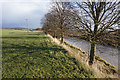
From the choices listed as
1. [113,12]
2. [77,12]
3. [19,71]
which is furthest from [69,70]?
[113,12]

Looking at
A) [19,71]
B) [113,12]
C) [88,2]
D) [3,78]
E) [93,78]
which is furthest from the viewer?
[88,2]

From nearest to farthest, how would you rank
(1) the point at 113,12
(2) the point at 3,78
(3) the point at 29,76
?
1. (2) the point at 3,78
2. (3) the point at 29,76
3. (1) the point at 113,12

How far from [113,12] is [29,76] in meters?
7.20

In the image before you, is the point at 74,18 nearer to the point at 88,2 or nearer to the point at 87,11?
the point at 87,11

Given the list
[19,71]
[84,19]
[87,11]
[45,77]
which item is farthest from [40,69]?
[87,11]

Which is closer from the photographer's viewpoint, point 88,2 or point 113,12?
point 113,12

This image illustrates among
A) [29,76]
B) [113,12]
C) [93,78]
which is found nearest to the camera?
[29,76]

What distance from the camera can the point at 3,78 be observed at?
4082mm

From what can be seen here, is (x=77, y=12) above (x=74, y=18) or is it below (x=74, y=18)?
above

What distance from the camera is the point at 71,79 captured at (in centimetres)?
464

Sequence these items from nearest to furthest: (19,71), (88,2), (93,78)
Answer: (19,71) < (93,78) < (88,2)

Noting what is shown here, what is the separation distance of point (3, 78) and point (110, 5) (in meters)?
8.48

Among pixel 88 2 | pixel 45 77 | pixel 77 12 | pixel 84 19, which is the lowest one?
pixel 45 77

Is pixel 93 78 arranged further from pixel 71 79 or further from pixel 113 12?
pixel 113 12
